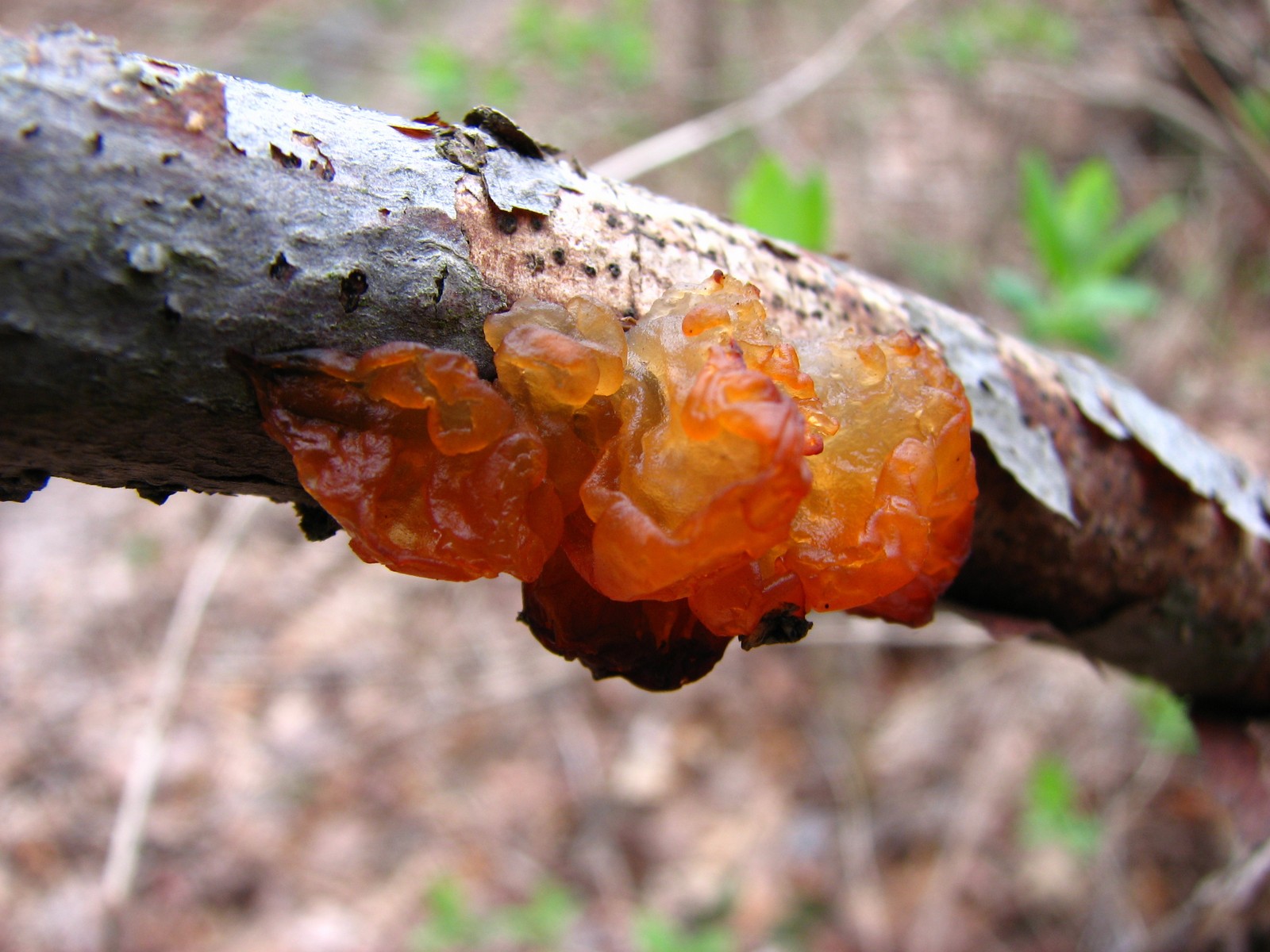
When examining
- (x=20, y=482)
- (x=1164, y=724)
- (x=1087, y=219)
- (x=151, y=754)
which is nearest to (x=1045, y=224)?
(x=1087, y=219)

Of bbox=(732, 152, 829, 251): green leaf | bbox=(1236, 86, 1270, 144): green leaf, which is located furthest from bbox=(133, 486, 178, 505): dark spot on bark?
bbox=(1236, 86, 1270, 144): green leaf

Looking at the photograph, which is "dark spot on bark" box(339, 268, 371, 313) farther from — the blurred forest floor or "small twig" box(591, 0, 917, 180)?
the blurred forest floor

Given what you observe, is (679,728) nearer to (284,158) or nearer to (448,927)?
(448,927)

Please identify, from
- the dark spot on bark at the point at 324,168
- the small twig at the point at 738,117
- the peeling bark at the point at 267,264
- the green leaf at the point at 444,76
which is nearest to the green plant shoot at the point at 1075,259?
the small twig at the point at 738,117

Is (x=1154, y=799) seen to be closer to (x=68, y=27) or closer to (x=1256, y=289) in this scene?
(x=1256, y=289)

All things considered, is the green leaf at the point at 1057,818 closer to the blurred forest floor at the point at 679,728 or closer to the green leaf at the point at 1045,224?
the blurred forest floor at the point at 679,728
